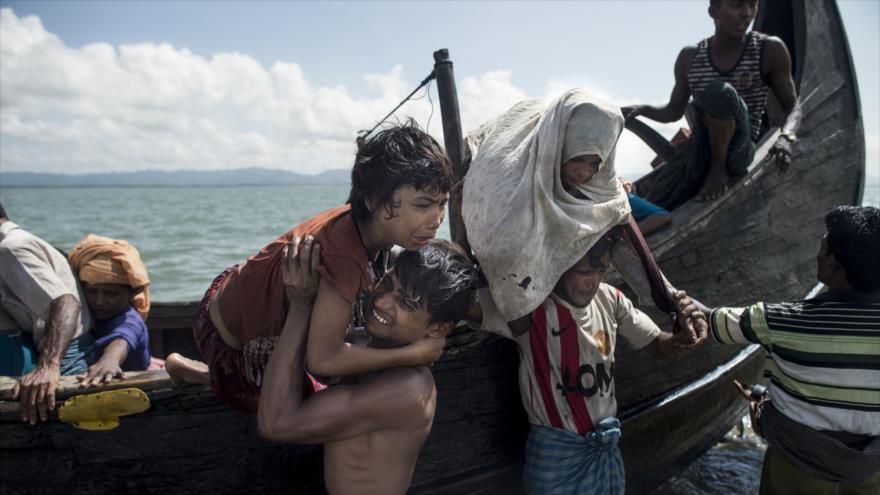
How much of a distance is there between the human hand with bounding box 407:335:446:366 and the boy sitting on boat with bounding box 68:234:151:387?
6.75 feet

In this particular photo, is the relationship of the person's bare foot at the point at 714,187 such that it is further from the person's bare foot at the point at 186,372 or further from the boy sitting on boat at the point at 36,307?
the boy sitting on boat at the point at 36,307

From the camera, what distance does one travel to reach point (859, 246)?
6.63 feet

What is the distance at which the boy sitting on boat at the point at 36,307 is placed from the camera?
2.68m

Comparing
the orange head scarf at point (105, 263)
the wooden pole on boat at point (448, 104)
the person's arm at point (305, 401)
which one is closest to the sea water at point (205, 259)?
the wooden pole on boat at point (448, 104)

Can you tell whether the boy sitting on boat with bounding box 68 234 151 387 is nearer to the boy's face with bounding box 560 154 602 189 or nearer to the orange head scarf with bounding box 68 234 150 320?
the orange head scarf with bounding box 68 234 150 320

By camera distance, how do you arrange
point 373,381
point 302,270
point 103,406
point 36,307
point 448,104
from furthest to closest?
point 448,104, point 36,307, point 103,406, point 373,381, point 302,270

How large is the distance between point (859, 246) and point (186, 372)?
235cm

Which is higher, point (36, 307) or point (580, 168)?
point (580, 168)

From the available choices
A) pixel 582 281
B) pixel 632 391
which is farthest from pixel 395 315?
pixel 632 391

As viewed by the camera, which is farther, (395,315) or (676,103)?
(676,103)

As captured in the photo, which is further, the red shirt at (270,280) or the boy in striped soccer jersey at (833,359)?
the boy in striped soccer jersey at (833,359)

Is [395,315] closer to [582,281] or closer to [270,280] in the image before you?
[270,280]

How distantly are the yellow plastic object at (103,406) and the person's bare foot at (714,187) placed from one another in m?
2.83

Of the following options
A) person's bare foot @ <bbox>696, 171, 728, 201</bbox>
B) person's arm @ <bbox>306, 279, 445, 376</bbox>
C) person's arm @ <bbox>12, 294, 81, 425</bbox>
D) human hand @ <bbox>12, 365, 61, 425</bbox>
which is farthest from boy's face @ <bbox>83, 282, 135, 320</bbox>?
person's bare foot @ <bbox>696, 171, 728, 201</bbox>
